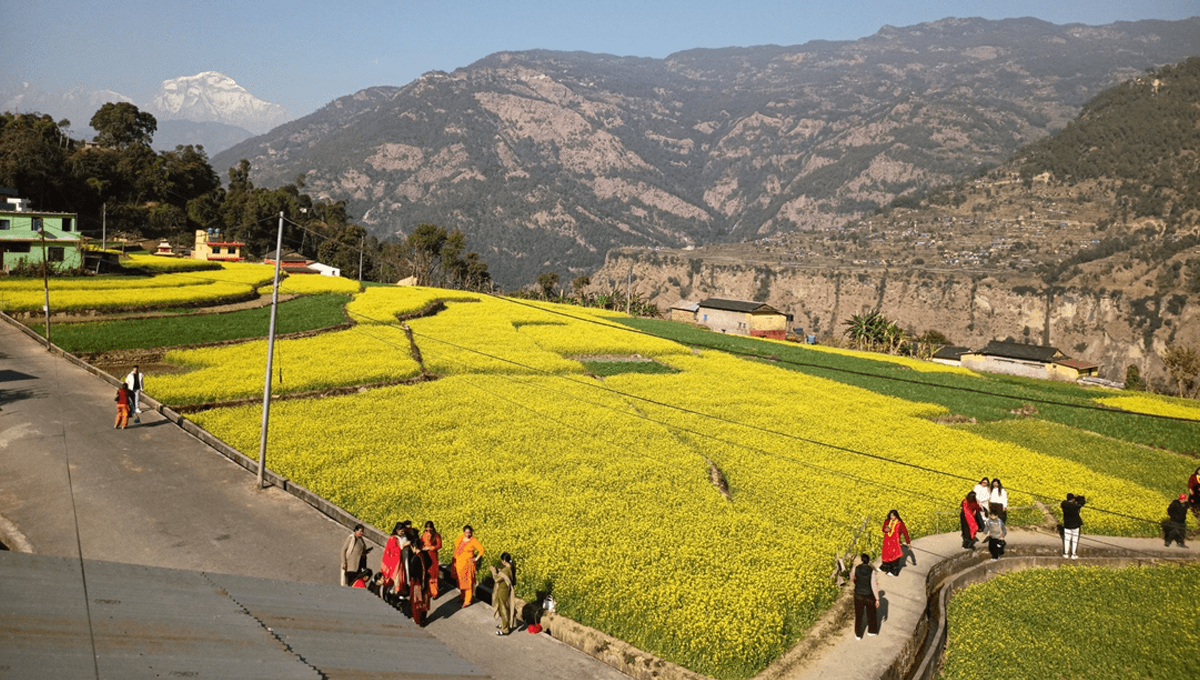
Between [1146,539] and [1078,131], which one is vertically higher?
[1078,131]

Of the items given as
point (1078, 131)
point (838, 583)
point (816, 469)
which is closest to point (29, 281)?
point (816, 469)

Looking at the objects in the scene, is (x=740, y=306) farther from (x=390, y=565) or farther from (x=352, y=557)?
(x=390, y=565)

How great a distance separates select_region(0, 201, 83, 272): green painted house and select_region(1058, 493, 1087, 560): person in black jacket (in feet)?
218

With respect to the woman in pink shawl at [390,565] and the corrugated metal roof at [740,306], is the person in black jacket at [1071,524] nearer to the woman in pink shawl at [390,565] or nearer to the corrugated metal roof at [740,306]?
the woman in pink shawl at [390,565]

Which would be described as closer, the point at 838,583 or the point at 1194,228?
the point at 838,583

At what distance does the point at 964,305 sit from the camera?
134500 mm

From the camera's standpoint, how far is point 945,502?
23234 mm

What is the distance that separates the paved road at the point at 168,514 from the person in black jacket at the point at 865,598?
5102mm

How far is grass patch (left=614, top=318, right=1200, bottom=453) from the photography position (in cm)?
3659

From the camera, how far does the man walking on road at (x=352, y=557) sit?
14367 mm

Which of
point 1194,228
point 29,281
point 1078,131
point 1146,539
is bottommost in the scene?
point 1146,539

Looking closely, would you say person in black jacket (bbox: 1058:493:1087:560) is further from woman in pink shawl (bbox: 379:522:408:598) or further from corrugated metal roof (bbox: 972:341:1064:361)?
corrugated metal roof (bbox: 972:341:1064:361)

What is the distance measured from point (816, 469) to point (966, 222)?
181236 mm

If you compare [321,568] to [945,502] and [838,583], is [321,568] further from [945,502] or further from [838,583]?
[945,502]
